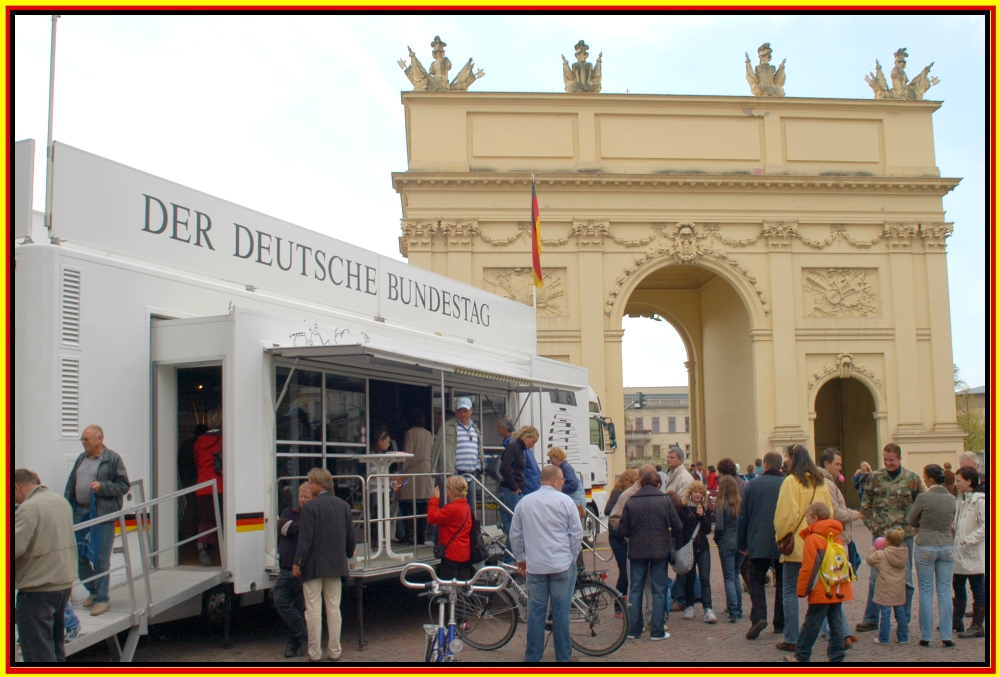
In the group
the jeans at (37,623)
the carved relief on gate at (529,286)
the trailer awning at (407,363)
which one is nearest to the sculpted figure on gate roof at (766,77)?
the carved relief on gate at (529,286)

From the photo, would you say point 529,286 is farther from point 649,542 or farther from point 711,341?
point 649,542

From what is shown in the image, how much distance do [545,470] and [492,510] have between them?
17.7 ft

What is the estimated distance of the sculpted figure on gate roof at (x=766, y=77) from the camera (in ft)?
97.6

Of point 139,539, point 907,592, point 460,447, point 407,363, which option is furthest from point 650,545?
point 139,539

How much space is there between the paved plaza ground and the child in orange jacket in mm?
450

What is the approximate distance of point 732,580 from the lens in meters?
10.1

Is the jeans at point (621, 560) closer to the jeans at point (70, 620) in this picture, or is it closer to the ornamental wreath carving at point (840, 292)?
the jeans at point (70, 620)

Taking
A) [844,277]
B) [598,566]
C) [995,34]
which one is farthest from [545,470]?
[844,277]

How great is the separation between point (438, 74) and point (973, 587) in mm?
23225

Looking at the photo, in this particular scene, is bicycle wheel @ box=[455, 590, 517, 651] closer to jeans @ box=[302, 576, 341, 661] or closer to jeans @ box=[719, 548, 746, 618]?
jeans @ box=[302, 576, 341, 661]

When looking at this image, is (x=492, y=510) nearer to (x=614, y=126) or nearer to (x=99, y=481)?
(x=99, y=481)

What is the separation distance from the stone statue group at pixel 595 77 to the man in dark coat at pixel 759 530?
21.6m

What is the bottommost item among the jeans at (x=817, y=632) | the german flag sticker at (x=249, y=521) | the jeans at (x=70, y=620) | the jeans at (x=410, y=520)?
the jeans at (x=817, y=632)

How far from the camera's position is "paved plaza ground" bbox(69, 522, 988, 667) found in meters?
8.20
